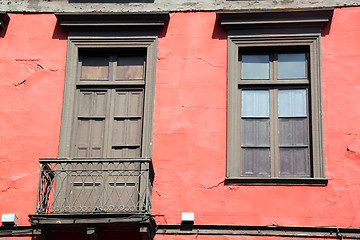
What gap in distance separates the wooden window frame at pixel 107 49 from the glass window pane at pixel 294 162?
2.19 meters

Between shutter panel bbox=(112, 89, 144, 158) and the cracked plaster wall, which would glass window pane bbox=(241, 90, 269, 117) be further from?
shutter panel bbox=(112, 89, 144, 158)

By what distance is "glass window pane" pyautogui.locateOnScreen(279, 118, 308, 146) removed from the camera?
11.9 m

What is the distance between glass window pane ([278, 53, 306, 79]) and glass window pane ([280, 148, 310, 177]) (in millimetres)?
1359

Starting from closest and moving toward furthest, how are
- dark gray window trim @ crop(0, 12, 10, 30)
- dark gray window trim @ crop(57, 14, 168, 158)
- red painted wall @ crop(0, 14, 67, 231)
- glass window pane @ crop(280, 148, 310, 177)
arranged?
glass window pane @ crop(280, 148, 310, 177), red painted wall @ crop(0, 14, 67, 231), dark gray window trim @ crop(57, 14, 168, 158), dark gray window trim @ crop(0, 12, 10, 30)

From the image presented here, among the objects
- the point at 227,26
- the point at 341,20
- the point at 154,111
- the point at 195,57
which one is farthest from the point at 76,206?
the point at 341,20

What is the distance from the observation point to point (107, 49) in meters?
12.7

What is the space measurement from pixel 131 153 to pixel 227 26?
2773 mm

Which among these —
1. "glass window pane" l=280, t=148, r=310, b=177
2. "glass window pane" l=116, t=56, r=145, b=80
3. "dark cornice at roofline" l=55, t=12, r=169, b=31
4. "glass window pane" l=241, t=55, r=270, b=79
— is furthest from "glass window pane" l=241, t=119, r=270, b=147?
"dark cornice at roofline" l=55, t=12, r=169, b=31

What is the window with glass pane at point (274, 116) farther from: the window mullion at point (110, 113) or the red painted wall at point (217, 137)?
the window mullion at point (110, 113)

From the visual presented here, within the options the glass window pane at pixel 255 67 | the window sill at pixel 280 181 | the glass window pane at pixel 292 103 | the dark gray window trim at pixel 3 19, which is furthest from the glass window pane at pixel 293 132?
the dark gray window trim at pixel 3 19

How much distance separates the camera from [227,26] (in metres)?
12.5

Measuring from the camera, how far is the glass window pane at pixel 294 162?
11688 mm

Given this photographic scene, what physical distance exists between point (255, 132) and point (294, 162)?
0.82 meters

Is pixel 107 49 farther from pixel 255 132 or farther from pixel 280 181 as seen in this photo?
pixel 280 181
